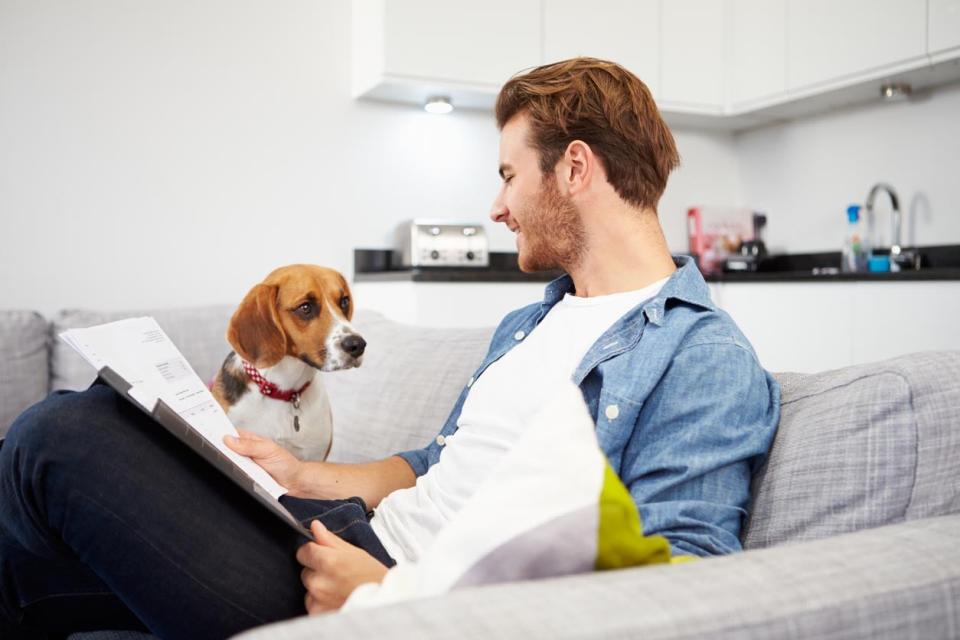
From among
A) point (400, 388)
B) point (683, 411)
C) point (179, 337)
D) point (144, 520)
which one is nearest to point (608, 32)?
point (179, 337)

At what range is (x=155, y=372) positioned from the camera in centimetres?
122

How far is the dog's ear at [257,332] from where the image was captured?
177 centimetres

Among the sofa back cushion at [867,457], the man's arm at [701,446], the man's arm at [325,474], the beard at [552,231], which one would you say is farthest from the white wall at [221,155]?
the sofa back cushion at [867,457]

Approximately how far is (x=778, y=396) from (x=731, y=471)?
185 millimetres

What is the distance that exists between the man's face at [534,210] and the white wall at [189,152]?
7.27 ft

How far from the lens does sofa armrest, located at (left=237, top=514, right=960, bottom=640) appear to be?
1.90ft

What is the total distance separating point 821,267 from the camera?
4.16m

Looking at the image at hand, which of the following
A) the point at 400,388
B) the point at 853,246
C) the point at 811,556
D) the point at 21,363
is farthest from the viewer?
the point at 853,246

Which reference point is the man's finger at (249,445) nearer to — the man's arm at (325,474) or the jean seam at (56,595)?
the man's arm at (325,474)

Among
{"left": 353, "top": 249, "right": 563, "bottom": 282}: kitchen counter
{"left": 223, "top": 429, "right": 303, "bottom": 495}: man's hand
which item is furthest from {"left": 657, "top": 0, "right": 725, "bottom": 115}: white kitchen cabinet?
{"left": 223, "top": 429, "right": 303, "bottom": 495}: man's hand

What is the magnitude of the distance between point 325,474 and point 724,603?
0.92m

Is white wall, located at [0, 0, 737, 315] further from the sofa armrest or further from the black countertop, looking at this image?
the sofa armrest

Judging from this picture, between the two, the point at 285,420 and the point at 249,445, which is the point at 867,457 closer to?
the point at 249,445

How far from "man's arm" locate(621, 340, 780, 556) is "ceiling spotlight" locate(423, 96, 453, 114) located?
2.79 m
